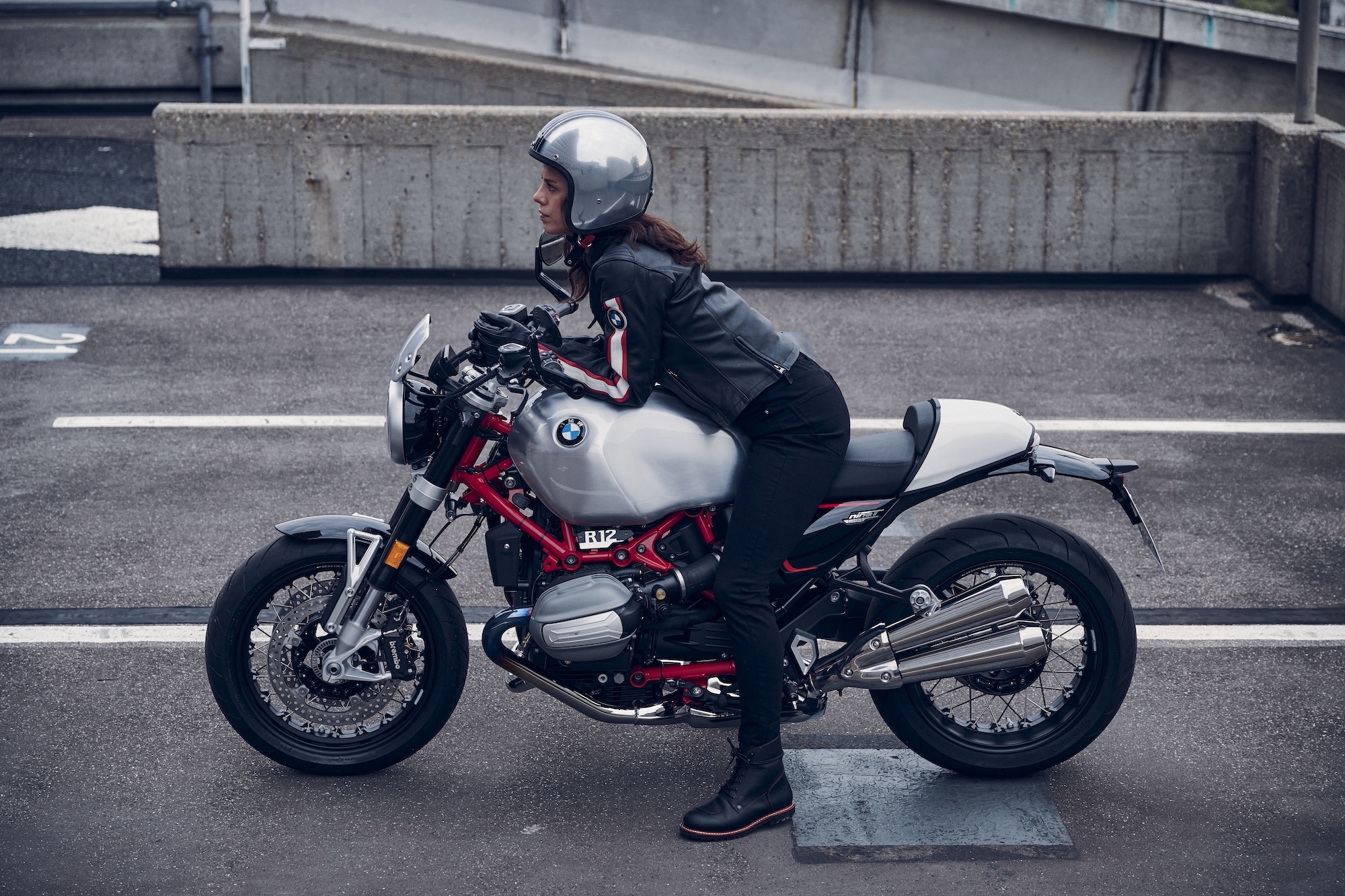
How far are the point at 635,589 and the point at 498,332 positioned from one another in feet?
2.73

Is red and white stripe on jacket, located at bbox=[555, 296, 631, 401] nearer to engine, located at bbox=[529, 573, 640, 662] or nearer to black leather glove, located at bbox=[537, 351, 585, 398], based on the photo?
black leather glove, located at bbox=[537, 351, 585, 398]

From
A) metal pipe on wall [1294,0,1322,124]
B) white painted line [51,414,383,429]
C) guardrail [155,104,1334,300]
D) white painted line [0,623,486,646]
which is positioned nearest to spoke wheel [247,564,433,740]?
white painted line [0,623,486,646]

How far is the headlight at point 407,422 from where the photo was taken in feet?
14.0

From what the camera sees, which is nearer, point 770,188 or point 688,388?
point 688,388

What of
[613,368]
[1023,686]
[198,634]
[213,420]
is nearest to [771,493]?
[613,368]

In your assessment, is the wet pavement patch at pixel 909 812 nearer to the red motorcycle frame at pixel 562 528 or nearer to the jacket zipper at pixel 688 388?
the red motorcycle frame at pixel 562 528

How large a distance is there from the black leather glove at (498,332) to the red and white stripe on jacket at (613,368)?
169 millimetres

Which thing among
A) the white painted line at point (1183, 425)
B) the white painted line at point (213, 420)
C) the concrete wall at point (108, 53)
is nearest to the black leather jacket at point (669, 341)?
the white painted line at point (1183, 425)

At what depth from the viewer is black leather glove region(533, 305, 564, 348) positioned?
13.6 ft

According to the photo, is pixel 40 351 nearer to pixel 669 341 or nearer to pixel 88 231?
pixel 88 231

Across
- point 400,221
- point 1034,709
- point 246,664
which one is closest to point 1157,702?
point 1034,709

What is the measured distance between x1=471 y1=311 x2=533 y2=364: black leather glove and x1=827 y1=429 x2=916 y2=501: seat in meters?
0.98

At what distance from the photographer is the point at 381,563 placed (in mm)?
4480

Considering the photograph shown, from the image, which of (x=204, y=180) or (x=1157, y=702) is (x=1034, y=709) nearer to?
(x=1157, y=702)
